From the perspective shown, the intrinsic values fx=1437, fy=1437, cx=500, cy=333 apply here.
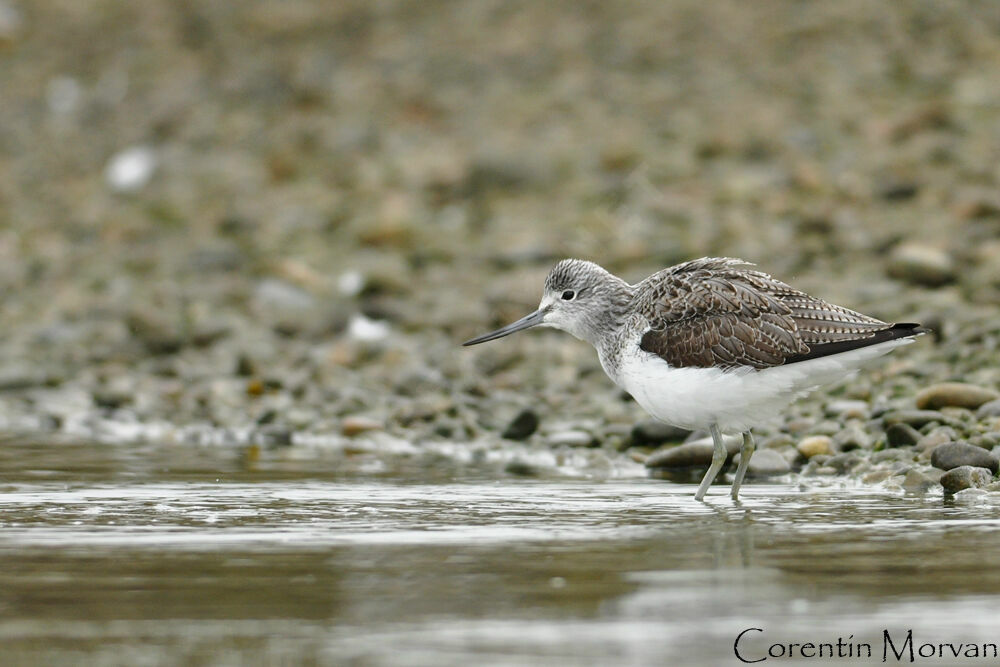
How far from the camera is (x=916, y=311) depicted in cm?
1286

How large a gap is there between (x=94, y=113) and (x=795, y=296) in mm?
16067

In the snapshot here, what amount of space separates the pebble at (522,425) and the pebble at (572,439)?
0.27m

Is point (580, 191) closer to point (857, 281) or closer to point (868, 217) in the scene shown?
point (868, 217)

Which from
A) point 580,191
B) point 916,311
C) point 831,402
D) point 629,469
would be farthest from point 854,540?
point 580,191

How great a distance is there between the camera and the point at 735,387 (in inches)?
334

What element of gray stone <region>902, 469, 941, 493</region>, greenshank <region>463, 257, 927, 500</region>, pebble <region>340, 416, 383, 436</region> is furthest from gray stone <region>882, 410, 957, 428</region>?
pebble <region>340, 416, 383, 436</region>

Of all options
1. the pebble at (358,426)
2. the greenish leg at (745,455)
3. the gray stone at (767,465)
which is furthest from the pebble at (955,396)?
the pebble at (358,426)

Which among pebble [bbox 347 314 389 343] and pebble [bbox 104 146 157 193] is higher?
pebble [bbox 104 146 157 193]

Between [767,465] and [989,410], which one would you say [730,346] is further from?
[989,410]

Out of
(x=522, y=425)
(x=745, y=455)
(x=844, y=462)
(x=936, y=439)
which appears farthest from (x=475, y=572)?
(x=522, y=425)

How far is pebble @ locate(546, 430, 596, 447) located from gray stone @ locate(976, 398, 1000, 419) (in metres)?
2.92

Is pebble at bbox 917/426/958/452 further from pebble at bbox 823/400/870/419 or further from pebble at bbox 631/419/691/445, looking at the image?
pebble at bbox 631/419/691/445

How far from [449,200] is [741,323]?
33.8 feet

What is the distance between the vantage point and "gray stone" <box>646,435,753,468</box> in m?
10.0
